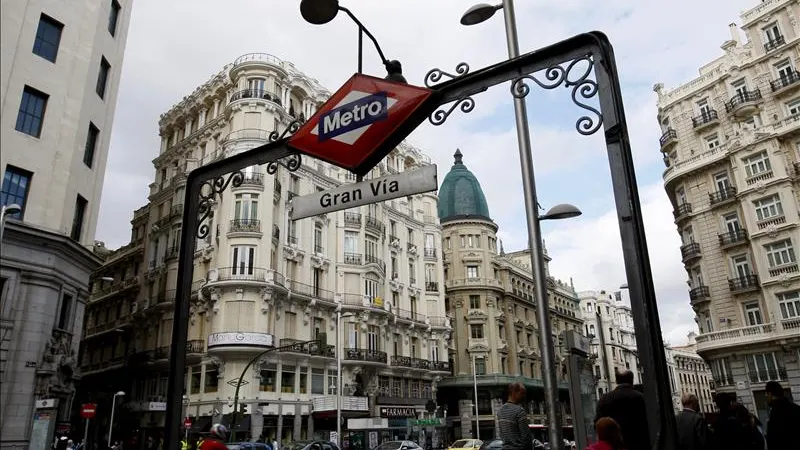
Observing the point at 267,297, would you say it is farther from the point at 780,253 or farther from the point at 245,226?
the point at 780,253

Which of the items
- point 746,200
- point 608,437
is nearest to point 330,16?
point 608,437

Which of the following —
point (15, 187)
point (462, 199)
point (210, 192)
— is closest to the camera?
point (210, 192)

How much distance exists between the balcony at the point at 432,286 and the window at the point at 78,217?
3523cm

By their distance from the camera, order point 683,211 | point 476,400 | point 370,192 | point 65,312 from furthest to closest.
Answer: point 476,400 < point 683,211 < point 65,312 < point 370,192

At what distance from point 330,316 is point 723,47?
35.9 metres

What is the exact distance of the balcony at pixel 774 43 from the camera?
3747 cm

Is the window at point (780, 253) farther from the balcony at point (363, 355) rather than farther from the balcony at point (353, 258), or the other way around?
the balcony at point (353, 258)

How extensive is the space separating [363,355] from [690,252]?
25.0 metres

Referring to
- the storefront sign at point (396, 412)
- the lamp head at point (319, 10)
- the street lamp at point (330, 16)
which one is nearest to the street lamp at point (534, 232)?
the street lamp at point (330, 16)

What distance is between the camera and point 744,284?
3566 cm

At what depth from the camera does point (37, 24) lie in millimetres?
22406

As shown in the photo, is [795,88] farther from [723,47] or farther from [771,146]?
[723,47]

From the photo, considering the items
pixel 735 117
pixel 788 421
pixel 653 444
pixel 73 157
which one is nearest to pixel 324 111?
pixel 653 444

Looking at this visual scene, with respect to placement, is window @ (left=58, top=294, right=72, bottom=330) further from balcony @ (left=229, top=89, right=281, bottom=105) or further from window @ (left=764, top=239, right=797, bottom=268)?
window @ (left=764, top=239, right=797, bottom=268)
